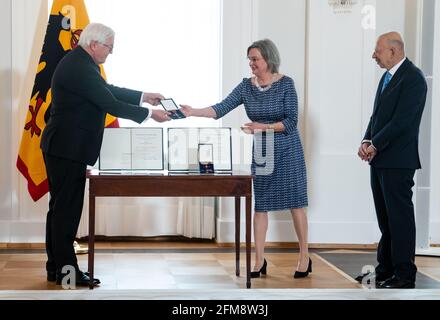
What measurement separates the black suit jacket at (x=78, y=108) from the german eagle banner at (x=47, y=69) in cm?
129

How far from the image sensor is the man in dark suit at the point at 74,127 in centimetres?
524

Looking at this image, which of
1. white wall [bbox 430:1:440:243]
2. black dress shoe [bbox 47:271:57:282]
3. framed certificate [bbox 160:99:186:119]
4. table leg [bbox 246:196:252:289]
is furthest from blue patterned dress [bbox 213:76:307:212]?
white wall [bbox 430:1:440:243]

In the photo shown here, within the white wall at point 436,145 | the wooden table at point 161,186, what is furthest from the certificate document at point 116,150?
the white wall at point 436,145

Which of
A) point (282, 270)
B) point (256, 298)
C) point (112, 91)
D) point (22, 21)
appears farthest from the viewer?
point (22, 21)

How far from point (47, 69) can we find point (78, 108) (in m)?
1.43

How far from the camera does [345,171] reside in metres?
7.19

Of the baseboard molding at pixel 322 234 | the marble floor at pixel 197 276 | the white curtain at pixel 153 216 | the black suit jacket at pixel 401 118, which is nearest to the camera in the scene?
the marble floor at pixel 197 276

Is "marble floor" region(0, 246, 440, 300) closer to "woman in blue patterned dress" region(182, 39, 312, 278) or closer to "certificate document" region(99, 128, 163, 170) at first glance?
"woman in blue patterned dress" region(182, 39, 312, 278)

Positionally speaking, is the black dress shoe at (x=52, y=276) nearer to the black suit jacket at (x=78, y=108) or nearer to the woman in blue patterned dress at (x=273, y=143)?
the black suit jacket at (x=78, y=108)

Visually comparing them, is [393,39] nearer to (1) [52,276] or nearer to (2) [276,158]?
(2) [276,158]

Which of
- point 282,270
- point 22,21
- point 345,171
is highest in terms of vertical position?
point 22,21

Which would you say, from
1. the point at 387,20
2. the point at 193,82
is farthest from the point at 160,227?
the point at 387,20

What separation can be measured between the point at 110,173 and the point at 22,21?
7.37 ft

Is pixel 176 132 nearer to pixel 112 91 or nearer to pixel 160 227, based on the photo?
pixel 112 91
